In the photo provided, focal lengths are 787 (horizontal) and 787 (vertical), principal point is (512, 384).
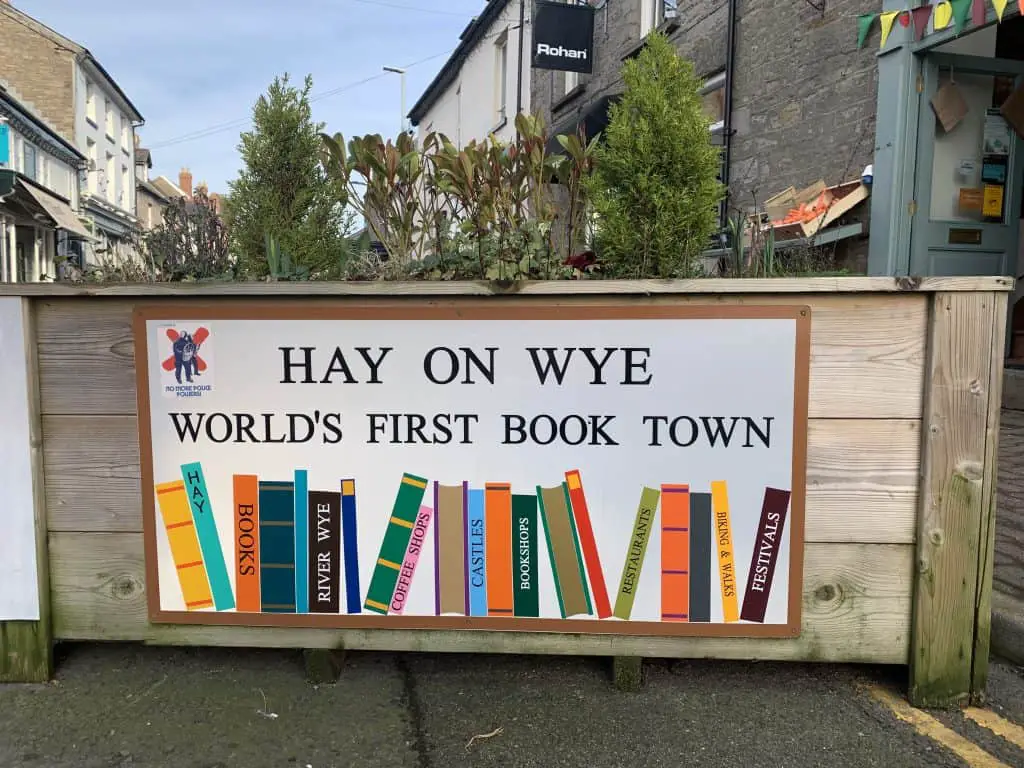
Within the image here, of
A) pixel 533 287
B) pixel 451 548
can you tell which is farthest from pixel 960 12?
pixel 451 548

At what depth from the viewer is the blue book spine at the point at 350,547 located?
2.40 metres

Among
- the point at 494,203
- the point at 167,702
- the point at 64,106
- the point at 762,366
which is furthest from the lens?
the point at 64,106

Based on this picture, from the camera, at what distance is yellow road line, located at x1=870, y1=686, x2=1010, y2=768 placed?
2115 millimetres

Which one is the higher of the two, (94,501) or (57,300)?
(57,300)

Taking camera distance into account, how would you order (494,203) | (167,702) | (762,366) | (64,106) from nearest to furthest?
1. (762,366)
2. (167,702)
3. (494,203)
4. (64,106)

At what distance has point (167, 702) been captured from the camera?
2.46 meters

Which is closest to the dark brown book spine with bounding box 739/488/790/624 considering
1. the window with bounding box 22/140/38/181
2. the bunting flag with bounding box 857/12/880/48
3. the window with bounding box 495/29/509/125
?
the bunting flag with bounding box 857/12/880/48

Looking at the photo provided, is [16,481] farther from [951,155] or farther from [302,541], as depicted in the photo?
[951,155]

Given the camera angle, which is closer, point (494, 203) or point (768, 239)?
point (768, 239)

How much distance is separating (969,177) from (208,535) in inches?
260

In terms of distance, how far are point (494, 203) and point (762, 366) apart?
3.59 ft

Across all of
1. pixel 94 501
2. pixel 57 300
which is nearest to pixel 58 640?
pixel 94 501

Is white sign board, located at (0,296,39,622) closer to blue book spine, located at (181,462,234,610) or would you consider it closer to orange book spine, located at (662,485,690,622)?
blue book spine, located at (181,462,234,610)

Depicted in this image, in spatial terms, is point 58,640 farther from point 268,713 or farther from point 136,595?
point 268,713
